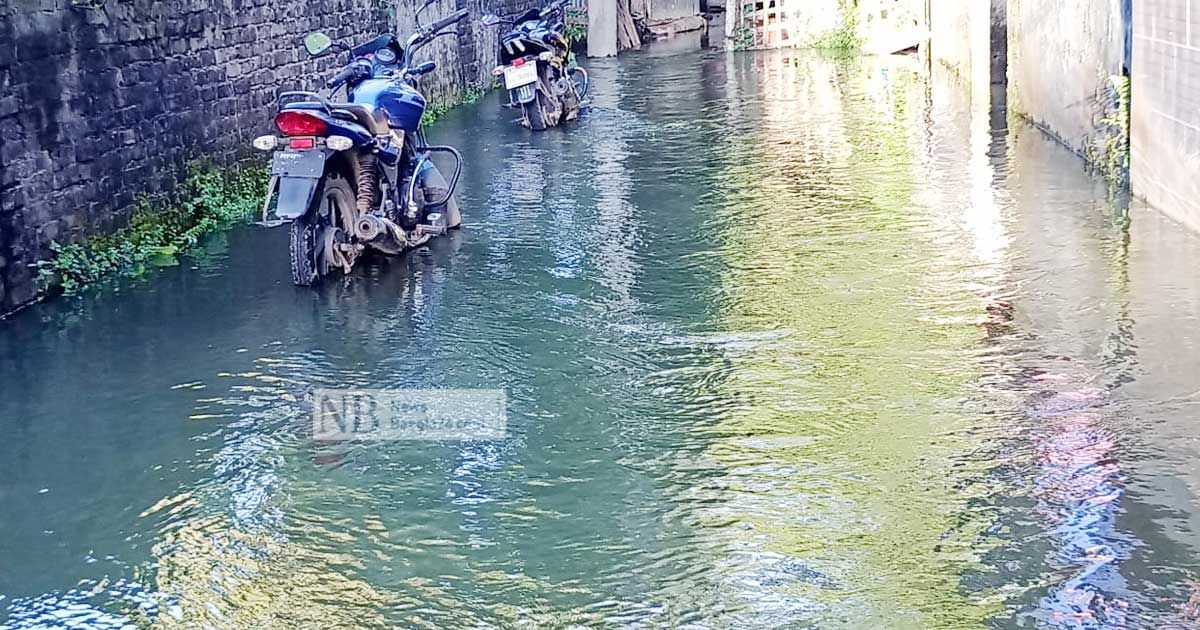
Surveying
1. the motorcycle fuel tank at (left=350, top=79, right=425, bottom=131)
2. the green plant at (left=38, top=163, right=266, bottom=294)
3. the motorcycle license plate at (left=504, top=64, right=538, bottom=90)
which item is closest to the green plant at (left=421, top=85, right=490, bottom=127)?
the motorcycle license plate at (left=504, top=64, right=538, bottom=90)

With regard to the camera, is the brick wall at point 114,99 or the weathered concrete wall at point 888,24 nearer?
the brick wall at point 114,99

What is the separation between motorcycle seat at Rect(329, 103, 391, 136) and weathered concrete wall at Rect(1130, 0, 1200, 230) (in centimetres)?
422

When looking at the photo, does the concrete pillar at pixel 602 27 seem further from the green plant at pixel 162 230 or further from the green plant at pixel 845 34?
the green plant at pixel 162 230

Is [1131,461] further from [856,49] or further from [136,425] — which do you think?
[856,49]

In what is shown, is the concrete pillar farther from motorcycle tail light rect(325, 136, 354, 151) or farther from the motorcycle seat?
motorcycle tail light rect(325, 136, 354, 151)

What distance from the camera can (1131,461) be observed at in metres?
4.59

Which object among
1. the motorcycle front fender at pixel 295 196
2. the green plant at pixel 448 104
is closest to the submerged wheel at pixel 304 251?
the motorcycle front fender at pixel 295 196

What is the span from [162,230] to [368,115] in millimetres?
1762

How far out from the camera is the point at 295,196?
7270 mm

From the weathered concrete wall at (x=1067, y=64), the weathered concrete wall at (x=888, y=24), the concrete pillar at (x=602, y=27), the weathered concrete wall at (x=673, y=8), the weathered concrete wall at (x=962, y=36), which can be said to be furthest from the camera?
the weathered concrete wall at (x=673, y=8)

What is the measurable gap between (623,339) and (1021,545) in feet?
8.40

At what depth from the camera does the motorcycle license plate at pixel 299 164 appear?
7293mm

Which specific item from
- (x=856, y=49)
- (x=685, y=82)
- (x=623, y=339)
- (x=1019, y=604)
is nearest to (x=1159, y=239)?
(x=623, y=339)

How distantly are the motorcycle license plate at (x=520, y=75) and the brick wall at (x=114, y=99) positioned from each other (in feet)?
7.41
